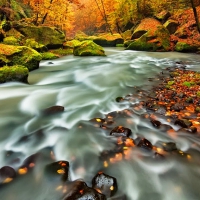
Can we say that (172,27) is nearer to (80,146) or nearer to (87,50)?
(87,50)

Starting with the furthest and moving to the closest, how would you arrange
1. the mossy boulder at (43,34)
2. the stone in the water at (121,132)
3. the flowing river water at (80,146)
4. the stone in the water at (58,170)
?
the mossy boulder at (43,34)
the stone in the water at (121,132)
the stone in the water at (58,170)
the flowing river water at (80,146)

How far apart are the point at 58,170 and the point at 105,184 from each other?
72 centimetres

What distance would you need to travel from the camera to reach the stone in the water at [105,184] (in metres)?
2.21

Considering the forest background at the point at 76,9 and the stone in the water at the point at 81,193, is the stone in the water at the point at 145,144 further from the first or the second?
the forest background at the point at 76,9

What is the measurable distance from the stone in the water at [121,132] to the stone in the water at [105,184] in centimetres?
111

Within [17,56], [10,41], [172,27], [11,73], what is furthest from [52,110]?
[172,27]

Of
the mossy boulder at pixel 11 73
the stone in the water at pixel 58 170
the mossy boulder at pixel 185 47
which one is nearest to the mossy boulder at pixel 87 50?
the mossy boulder at pixel 185 47

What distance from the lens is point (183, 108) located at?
4.36 m

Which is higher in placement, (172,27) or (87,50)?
(172,27)

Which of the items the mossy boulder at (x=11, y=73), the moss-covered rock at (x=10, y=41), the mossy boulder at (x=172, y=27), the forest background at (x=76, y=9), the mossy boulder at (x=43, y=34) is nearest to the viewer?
the mossy boulder at (x=11, y=73)

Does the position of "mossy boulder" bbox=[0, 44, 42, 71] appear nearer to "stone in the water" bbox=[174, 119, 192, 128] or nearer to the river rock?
the river rock

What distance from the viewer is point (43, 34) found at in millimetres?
14148

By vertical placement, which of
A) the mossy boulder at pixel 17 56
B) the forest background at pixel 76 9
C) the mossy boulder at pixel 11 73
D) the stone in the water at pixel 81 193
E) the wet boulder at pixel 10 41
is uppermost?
the forest background at pixel 76 9

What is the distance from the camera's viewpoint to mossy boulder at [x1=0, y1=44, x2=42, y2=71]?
7.60 meters
